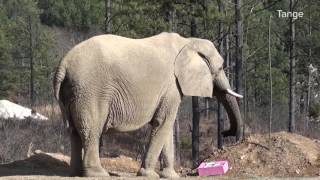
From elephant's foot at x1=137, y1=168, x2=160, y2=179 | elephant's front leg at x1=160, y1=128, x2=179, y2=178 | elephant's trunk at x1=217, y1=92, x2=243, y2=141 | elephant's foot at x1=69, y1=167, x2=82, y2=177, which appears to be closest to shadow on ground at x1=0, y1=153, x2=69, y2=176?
elephant's foot at x1=69, y1=167, x2=82, y2=177

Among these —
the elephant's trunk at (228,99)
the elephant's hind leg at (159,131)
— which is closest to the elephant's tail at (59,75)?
the elephant's hind leg at (159,131)

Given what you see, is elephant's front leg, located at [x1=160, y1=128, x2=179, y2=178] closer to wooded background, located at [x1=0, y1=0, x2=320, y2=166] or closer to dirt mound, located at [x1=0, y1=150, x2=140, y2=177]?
dirt mound, located at [x1=0, y1=150, x2=140, y2=177]

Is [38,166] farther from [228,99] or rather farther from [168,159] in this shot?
[228,99]

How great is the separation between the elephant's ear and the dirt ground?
1.66 meters

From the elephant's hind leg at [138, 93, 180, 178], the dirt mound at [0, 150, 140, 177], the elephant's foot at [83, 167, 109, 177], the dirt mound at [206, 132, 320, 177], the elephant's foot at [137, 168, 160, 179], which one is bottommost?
the dirt mound at [0, 150, 140, 177]

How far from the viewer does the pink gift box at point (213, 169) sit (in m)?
12.0

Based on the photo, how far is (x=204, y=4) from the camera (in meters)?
21.3

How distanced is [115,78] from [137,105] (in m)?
0.62

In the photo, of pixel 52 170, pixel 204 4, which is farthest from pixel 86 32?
pixel 52 170

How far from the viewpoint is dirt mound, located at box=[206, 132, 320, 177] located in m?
12.7

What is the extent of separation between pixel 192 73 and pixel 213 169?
1858 millimetres

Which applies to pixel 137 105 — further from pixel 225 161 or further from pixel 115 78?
pixel 225 161

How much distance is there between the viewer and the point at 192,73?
37.7 ft

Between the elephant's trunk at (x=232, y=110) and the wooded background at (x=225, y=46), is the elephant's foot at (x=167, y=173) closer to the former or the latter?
the elephant's trunk at (x=232, y=110)
